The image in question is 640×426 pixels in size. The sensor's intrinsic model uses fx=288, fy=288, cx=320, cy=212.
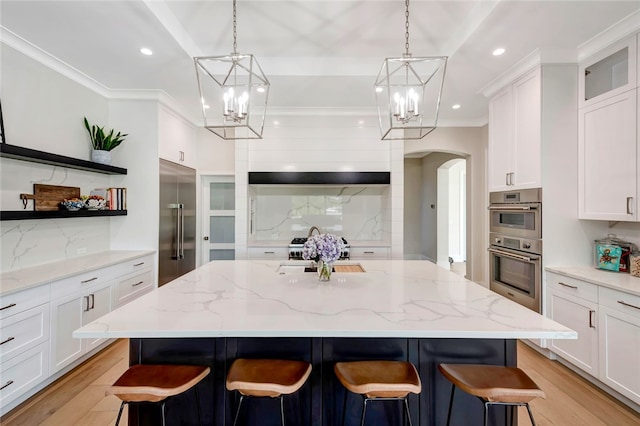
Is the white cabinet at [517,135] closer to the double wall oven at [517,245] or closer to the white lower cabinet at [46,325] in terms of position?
the double wall oven at [517,245]

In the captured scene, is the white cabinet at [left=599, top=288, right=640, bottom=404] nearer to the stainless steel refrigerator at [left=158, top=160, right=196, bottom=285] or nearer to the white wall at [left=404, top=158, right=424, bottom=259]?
the stainless steel refrigerator at [left=158, top=160, right=196, bottom=285]

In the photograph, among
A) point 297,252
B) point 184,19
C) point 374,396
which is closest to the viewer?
point 374,396

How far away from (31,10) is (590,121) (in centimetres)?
467

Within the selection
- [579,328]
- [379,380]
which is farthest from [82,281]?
[579,328]

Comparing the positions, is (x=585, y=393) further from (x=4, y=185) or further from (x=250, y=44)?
(x=4, y=185)

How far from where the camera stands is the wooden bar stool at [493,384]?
48.0 inches

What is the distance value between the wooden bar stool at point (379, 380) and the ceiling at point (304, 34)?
2552mm

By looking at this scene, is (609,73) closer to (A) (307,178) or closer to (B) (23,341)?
(A) (307,178)

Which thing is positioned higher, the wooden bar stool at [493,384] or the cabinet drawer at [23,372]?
the wooden bar stool at [493,384]

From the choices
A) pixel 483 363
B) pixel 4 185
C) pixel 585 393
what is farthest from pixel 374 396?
pixel 4 185

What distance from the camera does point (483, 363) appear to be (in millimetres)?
1566

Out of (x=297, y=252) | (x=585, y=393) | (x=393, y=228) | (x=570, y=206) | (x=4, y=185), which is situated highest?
(x=4, y=185)

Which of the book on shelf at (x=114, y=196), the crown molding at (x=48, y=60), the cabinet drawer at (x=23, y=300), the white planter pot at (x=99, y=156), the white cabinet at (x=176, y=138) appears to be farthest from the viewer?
the white cabinet at (x=176, y=138)

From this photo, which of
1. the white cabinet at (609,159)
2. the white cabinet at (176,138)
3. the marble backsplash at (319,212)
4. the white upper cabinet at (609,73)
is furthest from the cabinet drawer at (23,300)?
the white upper cabinet at (609,73)
